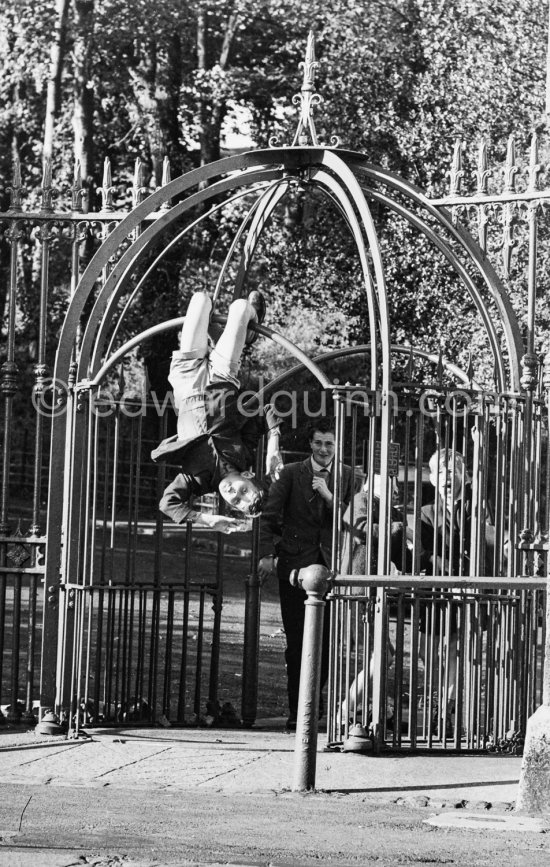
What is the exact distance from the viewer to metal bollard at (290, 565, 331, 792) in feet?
21.7

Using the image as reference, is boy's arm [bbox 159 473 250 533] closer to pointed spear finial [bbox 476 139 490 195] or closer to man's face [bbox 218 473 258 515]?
man's face [bbox 218 473 258 515]

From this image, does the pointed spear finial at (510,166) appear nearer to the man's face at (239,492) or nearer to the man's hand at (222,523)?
the man's face at (239,492)

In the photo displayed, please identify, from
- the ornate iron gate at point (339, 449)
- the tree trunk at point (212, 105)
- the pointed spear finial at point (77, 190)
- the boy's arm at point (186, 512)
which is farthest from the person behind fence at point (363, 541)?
the tree trunk at point (212, 105)

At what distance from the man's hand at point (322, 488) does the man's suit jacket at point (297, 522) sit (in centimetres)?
3

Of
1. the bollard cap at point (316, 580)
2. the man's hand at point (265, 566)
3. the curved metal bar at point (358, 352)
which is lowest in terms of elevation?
the man's hand at point (265, 566)

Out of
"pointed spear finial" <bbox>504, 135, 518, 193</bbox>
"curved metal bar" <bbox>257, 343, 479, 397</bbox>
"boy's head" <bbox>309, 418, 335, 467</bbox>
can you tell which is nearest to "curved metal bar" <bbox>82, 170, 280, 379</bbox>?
"curved metal bar" <bbox>257, 343, 479, 397</bbox>

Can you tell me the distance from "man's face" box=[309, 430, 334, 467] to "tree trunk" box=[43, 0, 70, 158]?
15.4 meters

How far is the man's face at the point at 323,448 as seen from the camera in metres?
9.15

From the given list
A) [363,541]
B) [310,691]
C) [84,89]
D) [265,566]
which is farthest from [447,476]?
[84,89]

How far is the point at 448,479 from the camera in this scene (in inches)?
332

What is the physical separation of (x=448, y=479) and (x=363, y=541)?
65cm

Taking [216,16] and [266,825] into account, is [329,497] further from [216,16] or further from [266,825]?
[216,16]

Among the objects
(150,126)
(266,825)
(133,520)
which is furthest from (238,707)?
(150,126)

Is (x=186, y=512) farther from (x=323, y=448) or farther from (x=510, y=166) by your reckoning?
(x=510, y=166)
